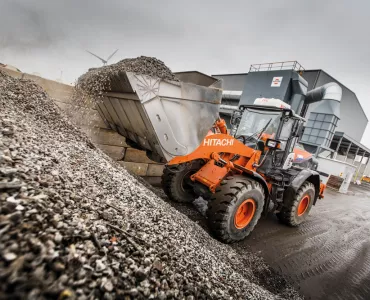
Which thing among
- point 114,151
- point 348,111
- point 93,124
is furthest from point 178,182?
point 348,111

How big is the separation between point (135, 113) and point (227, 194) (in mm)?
1919

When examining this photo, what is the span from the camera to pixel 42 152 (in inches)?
73.9

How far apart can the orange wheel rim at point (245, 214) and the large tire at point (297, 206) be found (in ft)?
4.28

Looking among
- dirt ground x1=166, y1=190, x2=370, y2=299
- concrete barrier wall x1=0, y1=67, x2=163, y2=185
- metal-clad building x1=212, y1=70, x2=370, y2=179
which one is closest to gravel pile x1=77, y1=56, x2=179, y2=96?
concrete barrier wall x1=0, y1=67, x2=163, y2=185

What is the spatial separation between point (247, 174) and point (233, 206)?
2.32ft

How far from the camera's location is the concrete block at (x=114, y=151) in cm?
485

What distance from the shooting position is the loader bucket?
270 cm

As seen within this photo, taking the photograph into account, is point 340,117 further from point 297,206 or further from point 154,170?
point 154,170

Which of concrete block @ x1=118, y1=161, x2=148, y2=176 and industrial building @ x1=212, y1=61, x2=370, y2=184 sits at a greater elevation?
industrial building @ x1=212, y1=61, x2=370, y2=184

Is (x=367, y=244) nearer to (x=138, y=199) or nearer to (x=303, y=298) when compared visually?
(x=303, y=298)

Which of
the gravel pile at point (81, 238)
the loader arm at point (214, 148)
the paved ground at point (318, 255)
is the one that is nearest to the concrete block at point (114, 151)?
the gravel pile at point (81, 238)

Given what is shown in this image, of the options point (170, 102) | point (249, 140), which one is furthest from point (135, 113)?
point (249, 140)

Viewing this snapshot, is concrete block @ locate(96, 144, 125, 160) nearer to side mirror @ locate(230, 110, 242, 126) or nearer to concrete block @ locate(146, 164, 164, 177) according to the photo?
concrete block @ locate(146, 164, 164, 177)

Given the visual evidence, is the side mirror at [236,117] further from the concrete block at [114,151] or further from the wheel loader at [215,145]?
the concrete block at [114,151]
